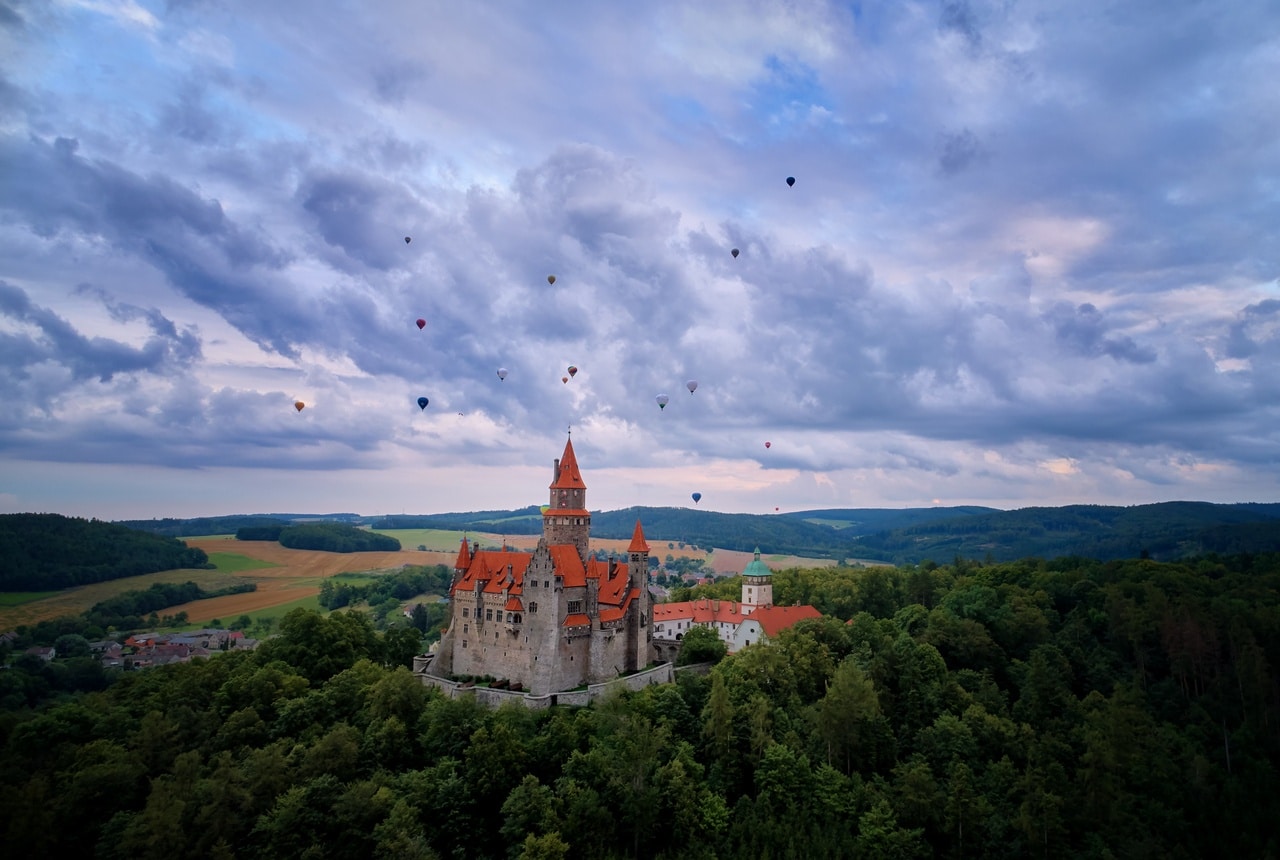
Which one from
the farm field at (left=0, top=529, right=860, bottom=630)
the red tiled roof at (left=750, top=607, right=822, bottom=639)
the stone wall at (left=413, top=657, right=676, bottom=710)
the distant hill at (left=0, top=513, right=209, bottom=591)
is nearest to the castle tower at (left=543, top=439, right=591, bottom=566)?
the stone wall at (left=413, top=657, right=676, bottom=710)

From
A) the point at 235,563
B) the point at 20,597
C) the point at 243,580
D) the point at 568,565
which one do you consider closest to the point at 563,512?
the point at 568,565

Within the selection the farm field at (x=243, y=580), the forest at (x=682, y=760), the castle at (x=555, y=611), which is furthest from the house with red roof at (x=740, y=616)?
the farm field at (x=243, y=580)

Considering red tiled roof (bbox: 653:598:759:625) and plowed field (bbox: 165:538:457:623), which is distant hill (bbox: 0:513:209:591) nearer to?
plowed field (bbox: 165:538:457:623)

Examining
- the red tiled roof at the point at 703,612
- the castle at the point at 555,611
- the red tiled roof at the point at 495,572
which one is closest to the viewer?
the castle at the point at 555,611

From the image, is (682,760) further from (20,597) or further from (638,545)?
(20,597)

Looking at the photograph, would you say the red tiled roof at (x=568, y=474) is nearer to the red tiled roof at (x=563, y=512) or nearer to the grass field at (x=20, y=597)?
the red tiled roof at (x=563, y=512)
